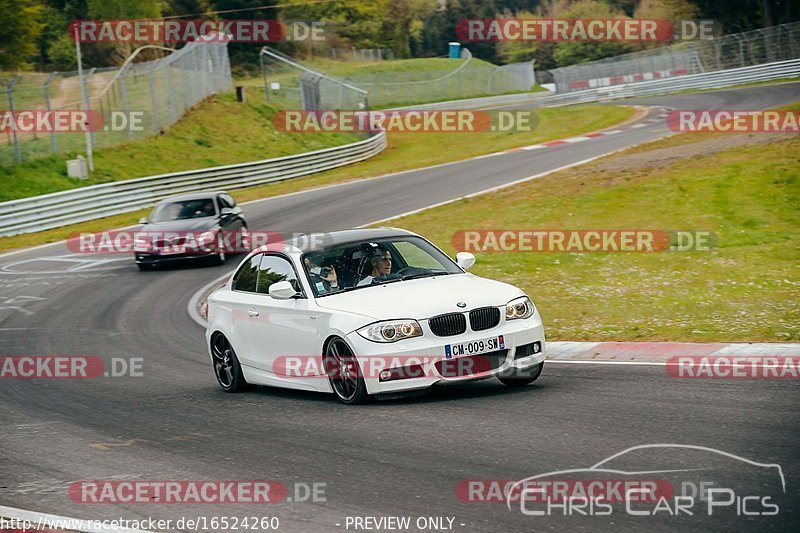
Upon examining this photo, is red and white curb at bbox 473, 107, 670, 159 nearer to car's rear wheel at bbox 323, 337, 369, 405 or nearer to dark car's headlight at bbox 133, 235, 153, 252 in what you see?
dark car's headlight at bbox 133, 235, 153, 252

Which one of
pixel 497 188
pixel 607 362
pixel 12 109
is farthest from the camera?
pixel 12 109

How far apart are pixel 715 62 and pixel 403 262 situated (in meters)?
58.0

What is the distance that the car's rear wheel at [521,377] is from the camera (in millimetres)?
9734

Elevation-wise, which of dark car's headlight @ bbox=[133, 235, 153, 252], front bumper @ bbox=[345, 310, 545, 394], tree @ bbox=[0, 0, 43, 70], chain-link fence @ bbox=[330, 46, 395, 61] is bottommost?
dark car's headlight @ bbox=[133, 235, 153, 252]

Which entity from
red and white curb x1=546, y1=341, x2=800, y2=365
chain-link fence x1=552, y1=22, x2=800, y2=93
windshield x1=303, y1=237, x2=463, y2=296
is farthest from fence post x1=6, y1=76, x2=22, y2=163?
chain-link fence x1=552, y1=22, x2=800, y2=93

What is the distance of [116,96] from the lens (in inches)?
1657

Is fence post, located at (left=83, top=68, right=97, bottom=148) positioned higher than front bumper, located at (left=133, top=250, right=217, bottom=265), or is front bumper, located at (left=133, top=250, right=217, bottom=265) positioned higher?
fence post, located at (left=83, top=68, right=97, bottom=148)

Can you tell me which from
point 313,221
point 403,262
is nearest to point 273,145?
point 313,221

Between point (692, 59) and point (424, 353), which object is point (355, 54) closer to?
point (692, 59)

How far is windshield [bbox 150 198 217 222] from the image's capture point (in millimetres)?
25172

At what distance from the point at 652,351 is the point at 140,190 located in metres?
27.7

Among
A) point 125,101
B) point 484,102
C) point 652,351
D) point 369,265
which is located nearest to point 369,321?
point 369,265

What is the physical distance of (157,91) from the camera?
45188mm

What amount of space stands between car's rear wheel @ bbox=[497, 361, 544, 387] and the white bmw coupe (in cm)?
1
